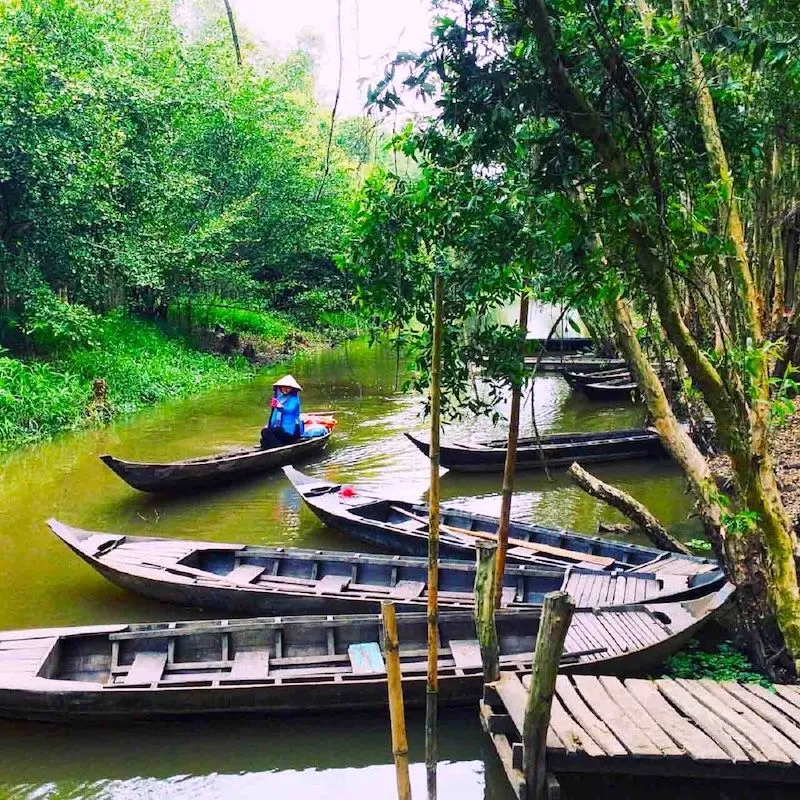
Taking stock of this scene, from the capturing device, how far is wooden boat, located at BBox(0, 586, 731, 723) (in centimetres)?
539

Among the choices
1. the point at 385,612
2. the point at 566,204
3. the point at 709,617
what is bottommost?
the point at 709,617

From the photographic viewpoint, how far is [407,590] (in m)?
7.31

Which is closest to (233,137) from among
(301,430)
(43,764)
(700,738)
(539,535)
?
(301,430)

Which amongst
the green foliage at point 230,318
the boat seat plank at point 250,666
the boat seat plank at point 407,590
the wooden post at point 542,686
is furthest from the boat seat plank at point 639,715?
the green foliage at point 230,318

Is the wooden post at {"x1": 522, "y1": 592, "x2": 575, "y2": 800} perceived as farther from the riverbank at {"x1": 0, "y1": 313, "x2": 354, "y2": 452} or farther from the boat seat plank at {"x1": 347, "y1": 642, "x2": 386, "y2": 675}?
the riverbank at {"x1": 0, "y1": 313, "x2": 354, "y2": 452}

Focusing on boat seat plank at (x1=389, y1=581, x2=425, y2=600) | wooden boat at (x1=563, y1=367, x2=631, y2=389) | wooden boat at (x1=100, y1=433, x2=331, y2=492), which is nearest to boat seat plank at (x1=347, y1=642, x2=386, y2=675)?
boat seat plank at (x1=389, y1=581, x2=425, y2=600)

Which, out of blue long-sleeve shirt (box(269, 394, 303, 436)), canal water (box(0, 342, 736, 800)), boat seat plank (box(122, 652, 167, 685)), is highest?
blue long-sleeve shirt (box(269, 394, 303, 436))

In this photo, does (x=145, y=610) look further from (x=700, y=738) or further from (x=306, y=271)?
(x=306, y=271)

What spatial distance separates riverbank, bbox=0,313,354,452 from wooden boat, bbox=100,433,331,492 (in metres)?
4.30

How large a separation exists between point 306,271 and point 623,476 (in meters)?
19.4

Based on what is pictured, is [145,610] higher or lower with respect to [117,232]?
lower

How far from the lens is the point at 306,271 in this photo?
29.2 metres

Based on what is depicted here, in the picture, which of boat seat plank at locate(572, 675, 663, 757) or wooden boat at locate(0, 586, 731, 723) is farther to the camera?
wooden boat at locate(0, 586, 731, 723)

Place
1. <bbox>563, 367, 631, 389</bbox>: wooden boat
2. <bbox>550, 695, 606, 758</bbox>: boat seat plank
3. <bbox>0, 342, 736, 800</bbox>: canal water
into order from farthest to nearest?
<bbox>563, 367, 631, 389</bbox>: wooden boat, <bbox>0, 342, 736, 800</bbox>: canal water, <bbox>550, 695, 606, 758</bbox>: boat seat plank
